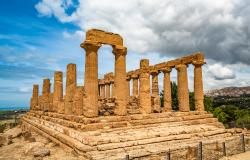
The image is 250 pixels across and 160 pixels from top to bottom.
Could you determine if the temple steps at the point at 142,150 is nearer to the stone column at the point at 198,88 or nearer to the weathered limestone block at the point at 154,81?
the stone column at the point at 198,88

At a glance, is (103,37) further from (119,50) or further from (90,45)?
(119,50)

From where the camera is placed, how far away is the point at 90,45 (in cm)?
1631

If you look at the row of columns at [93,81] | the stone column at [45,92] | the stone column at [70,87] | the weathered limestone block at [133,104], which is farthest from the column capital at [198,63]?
the stone column at [45,92]

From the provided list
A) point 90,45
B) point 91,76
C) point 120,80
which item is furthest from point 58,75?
point 90,45

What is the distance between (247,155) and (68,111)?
518 inches

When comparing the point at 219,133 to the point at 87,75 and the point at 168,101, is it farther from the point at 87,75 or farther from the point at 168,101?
the point at 87,75

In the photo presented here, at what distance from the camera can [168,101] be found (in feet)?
83.0

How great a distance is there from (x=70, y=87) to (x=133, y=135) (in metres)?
8.30

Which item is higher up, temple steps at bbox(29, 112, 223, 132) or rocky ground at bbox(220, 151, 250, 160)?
temple steps at bbox(29, 112, 223, 132)

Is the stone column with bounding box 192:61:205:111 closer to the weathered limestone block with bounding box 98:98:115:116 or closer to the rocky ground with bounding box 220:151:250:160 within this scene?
the weathered limestone block with bounding box 98:98:115:116

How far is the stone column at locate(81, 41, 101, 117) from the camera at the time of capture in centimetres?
1614

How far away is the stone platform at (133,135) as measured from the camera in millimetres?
11875

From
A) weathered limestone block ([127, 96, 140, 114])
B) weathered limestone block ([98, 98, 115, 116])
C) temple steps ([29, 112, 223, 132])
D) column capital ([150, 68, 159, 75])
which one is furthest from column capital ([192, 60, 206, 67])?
weathered limestone block ([98, 98, 115, 116])

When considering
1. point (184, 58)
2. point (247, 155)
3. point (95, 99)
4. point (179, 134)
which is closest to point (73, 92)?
point (95, 99)
